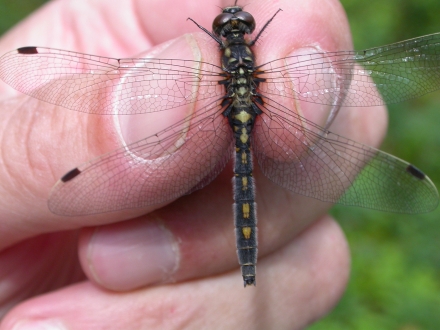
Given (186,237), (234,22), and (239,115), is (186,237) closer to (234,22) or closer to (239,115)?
(239,115)

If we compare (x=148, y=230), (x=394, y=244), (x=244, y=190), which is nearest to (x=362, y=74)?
(x=244, y=190)

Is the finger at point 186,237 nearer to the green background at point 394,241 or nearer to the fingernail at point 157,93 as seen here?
the fingernail at point 157,93

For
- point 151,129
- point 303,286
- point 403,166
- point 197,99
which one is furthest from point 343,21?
point 303,286

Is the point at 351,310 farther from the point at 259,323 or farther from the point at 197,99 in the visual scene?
the point at 197,99

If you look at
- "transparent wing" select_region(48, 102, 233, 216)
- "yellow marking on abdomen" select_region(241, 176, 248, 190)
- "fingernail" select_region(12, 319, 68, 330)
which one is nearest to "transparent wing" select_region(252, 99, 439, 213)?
"yellow marking on abdomen" select_region(241, 176, 248, 190)

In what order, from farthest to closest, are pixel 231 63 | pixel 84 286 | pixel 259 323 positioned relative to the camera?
1. pixel 259 323
2. pixel 84 286
3. pixel 231 63

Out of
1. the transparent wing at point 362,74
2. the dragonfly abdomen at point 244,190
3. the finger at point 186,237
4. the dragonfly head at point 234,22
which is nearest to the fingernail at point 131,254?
the finger at point 186,237
